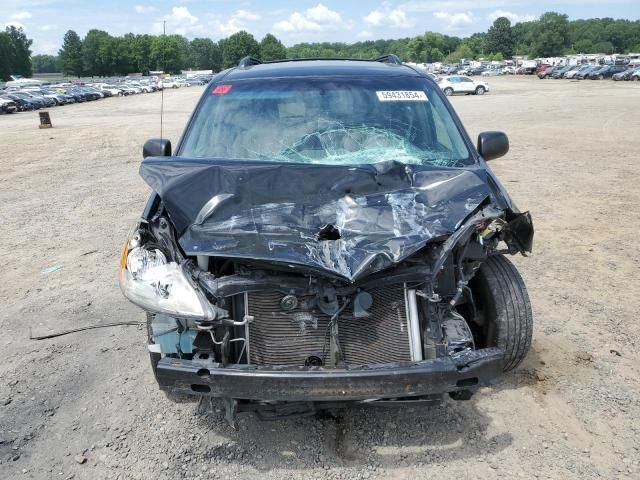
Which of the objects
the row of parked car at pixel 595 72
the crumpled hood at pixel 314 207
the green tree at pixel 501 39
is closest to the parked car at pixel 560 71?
the row of parked car at pixel 595 72

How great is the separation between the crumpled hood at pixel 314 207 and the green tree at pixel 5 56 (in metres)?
129

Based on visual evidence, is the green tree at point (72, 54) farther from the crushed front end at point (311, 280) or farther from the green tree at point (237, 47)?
the crushed front end at point (311, 280)

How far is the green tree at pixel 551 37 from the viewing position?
13025 cm

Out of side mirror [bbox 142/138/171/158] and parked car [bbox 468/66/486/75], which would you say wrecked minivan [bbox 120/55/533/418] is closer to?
side mirror [bbox 142/138/171/158]

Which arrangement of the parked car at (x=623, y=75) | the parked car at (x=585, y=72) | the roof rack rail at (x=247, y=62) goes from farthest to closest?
1. the parked car at (x=585, y=72)
2. the parked car at (x=623, y=75)
3. the roof rack rail at (x=247, y=62)

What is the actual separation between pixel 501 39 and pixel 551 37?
1018 inches

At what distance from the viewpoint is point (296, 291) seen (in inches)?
110

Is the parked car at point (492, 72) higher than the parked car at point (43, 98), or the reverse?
the parked car at point (492, 72)

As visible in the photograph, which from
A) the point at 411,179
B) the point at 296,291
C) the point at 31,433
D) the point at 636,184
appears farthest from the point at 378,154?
the point at 636,184

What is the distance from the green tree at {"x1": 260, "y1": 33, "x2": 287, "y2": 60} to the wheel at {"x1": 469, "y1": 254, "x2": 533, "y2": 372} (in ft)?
463

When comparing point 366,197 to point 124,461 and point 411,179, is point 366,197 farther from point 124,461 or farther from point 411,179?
point 124,461

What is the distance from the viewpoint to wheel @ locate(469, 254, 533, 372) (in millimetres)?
3250

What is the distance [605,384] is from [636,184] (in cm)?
686

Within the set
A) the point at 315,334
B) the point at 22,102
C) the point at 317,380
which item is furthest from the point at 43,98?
the point at 317,380
